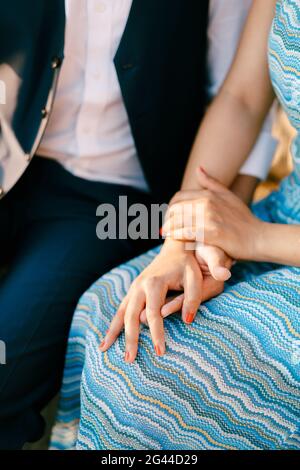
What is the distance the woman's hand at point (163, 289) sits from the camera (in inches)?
40.8

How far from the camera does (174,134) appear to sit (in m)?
1.43

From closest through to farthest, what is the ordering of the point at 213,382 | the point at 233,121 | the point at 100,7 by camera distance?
the point at 213,382
the point at 100,7
the point at 233,121

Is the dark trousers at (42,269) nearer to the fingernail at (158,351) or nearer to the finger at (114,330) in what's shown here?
the finger at (114,330)

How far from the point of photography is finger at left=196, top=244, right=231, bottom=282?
1.09 meters

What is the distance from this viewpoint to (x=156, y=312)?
3.44 ft

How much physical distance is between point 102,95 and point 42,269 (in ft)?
1.18

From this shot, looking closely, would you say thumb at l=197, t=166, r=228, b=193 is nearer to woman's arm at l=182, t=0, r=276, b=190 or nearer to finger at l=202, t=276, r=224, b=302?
woman's arm at l=182, t=0, r=276, b=190

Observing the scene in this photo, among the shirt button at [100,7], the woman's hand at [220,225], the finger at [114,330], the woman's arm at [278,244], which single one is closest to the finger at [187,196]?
the woman's hand at [220,225]

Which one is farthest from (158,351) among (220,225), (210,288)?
(220,225)

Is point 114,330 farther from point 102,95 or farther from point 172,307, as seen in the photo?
point 102,95

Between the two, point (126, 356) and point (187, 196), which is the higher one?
point (187, 196)

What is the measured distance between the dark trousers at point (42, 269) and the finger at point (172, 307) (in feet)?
0.85
